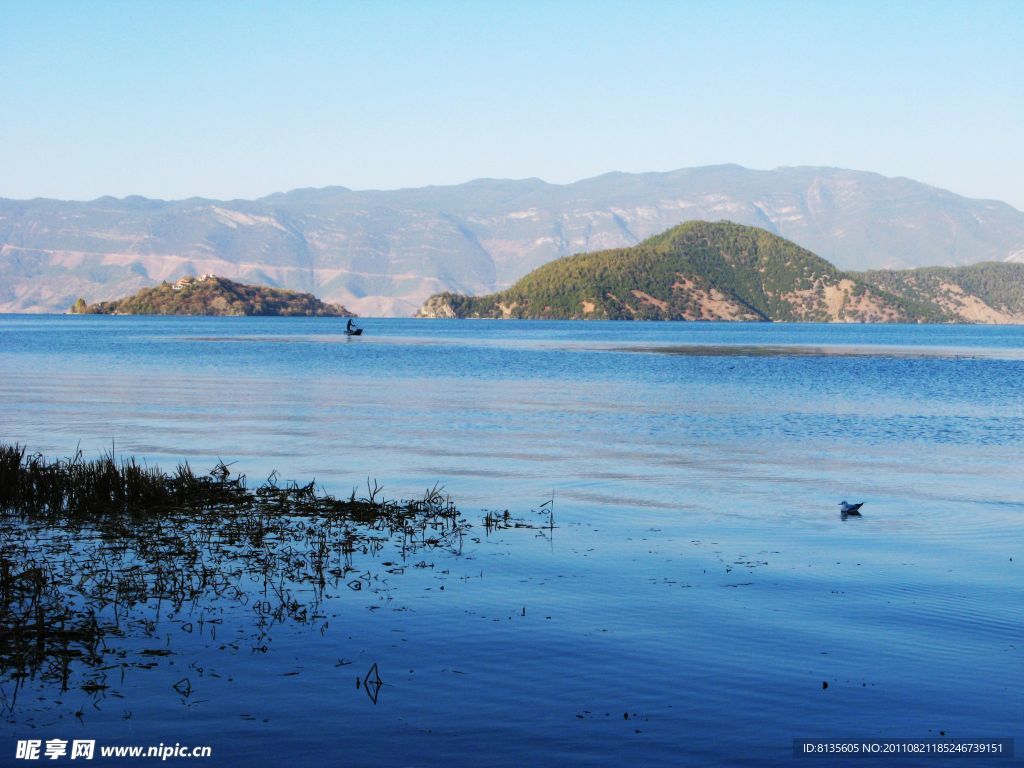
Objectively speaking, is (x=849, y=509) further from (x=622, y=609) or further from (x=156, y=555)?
(x=156, y=555)

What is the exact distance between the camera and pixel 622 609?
16219 millimetres

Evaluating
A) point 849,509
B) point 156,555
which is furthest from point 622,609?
point 849,509

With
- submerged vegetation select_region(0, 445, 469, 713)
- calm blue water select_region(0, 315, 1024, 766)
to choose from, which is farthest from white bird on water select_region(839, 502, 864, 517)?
submerged vegetation select_region(0, 445, 469, 713)

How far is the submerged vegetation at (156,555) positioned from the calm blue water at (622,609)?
0.63m

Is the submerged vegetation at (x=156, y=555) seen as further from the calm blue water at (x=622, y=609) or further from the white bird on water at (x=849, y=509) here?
the white bird on water at (x=849, y=509)

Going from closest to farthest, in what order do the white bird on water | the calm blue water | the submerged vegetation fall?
the calm blue water < the submerged vegetation < the white bird on water

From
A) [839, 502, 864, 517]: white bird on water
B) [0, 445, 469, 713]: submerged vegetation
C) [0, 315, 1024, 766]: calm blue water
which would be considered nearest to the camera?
[0, 315, 1024, 766]: calm blue water

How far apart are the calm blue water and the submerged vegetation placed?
0.63 m

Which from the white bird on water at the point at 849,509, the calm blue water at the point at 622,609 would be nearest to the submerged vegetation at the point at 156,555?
the calm blue water at the point at 622,609

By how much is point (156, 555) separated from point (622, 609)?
765cm

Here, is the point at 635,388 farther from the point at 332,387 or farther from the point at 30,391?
the point at 30,391

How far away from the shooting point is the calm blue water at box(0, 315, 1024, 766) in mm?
11570

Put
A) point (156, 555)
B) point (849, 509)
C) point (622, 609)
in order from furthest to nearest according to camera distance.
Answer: point (849, 509)
point (156, 555)
point (622, 609)

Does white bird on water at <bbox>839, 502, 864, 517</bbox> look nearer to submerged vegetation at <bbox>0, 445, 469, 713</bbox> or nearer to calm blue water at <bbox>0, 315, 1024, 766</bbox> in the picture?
calm blue water at <bbox>0, 315, 1024, 766</bbox>
